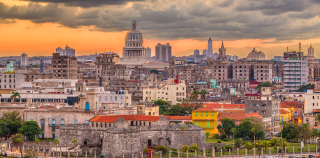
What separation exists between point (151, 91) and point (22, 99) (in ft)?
150

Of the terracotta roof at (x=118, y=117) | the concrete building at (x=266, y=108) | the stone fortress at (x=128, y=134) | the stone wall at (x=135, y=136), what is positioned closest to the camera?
the stone fortress at (x=128, y=134)

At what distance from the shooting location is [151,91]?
17462 cm

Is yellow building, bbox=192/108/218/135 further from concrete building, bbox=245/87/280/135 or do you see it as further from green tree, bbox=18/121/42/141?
green tree, bbox=18/121/42/141

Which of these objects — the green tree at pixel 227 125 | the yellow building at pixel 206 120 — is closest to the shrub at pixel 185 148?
the green tree at pixel 227 125

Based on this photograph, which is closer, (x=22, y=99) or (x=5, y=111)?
(x=5, y=111)

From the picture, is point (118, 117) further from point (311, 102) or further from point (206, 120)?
point (311, 102)

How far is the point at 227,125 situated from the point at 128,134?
80.3ft

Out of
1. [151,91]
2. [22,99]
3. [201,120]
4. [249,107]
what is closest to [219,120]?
[201,120]

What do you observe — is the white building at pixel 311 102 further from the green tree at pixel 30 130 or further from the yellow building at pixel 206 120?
the green tree at pixel 30 130

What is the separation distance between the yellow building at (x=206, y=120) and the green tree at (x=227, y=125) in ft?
7.17

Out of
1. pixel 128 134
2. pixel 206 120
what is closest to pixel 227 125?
pixel 206 120

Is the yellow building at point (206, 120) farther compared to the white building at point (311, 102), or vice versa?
the white building at point (311, 102)

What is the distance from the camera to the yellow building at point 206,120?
10988 centimetres

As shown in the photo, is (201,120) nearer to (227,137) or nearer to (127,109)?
(227,137)
